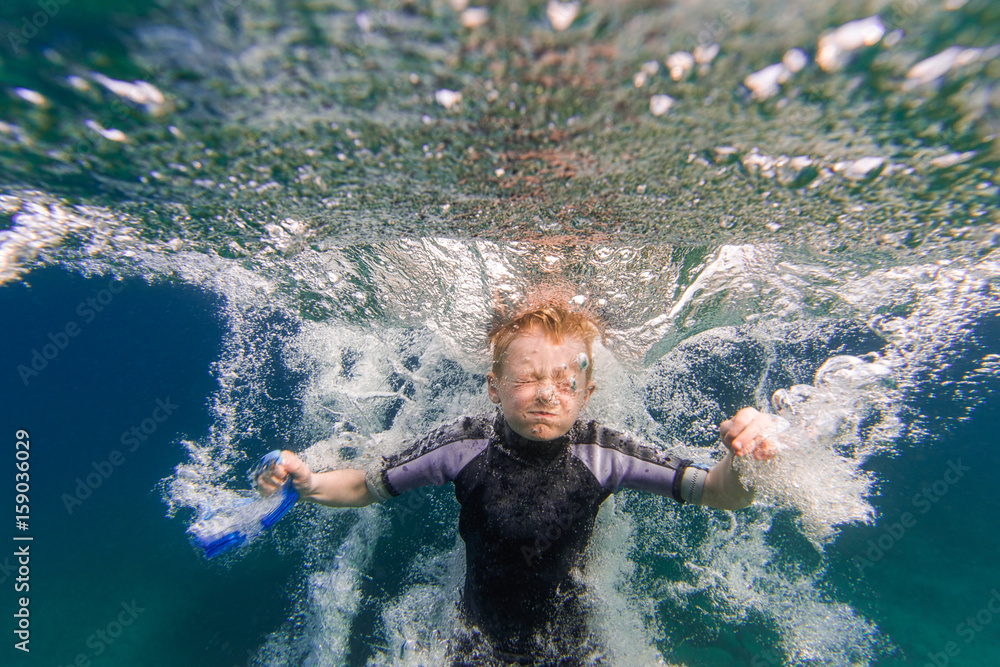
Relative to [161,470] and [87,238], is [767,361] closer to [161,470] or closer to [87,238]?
[87,238]

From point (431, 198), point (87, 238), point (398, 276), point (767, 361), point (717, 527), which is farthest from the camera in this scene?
point (767, 361)

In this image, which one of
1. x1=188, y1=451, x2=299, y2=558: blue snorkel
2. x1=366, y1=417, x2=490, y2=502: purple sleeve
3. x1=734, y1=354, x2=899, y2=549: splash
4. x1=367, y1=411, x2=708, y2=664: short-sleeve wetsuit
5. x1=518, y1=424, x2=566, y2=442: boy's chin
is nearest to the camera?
x1=188, y1=451, x2=299, y2=558: blue snorkel

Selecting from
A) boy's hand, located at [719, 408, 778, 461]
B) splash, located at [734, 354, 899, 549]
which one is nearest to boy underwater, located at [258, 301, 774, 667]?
boy's hand, located at [719, 408, 778, 461]

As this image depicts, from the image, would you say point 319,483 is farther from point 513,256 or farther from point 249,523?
point 513,256

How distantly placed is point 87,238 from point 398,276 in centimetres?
424

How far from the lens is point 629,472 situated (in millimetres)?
3406

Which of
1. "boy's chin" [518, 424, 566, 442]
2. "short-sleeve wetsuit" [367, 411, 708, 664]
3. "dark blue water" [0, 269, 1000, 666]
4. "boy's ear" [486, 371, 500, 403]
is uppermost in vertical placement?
"boy's ear" [486, 371, 500, 403]

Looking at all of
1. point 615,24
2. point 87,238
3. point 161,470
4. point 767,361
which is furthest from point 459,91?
point 161,470

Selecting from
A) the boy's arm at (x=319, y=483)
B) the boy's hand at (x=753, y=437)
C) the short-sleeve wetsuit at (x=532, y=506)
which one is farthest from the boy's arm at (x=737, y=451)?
the boy's arm at (x=319, y=483)

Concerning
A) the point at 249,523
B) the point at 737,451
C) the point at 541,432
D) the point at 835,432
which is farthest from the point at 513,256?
the point at 835,432

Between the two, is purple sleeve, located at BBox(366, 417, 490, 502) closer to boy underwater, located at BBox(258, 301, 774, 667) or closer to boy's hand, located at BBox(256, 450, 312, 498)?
boy underwater, located at BBox(258, 301, 774, 667)

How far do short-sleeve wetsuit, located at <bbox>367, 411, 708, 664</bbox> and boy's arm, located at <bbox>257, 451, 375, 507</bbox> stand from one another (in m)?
0.14

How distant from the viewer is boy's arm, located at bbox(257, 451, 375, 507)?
9.36ft

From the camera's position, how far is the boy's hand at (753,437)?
2338 millimetres
